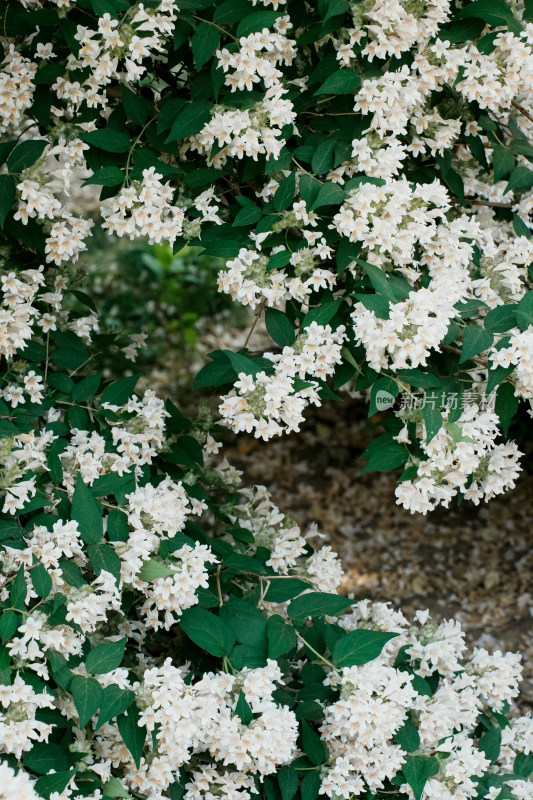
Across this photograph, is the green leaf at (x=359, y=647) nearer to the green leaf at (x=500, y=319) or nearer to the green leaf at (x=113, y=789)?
the green leaf at (x=113, y=789)

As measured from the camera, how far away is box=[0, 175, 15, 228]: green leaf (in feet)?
7.09

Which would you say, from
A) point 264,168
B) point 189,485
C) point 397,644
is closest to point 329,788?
point 397,644

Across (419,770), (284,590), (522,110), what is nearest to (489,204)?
(522,110)

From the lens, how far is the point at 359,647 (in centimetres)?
211

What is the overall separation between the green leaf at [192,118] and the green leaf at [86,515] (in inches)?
36.6

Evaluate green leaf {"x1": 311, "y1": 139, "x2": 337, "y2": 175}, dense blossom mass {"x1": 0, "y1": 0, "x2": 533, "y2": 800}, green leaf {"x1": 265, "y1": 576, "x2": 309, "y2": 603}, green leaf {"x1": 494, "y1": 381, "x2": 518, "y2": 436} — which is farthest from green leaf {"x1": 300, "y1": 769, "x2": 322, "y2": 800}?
green leaf {"x1": 311, "y1": 139, "x2": 337, "y2": 175}

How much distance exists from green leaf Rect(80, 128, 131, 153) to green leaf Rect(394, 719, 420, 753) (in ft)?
5.60

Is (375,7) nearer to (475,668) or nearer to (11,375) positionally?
(11,375)

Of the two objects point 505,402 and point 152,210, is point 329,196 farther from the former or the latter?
point 505,402

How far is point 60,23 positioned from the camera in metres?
2.20

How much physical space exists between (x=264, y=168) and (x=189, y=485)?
1.01m

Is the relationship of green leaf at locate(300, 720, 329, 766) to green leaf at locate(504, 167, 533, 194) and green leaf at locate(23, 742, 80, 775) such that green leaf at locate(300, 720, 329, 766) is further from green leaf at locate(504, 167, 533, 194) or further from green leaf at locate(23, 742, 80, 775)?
green leaf at locate(504, 167, 533, 194)

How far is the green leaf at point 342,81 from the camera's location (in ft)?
6.77

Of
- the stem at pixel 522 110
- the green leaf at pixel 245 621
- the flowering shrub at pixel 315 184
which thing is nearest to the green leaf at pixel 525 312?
the flowering shrub at pixel 315 184
